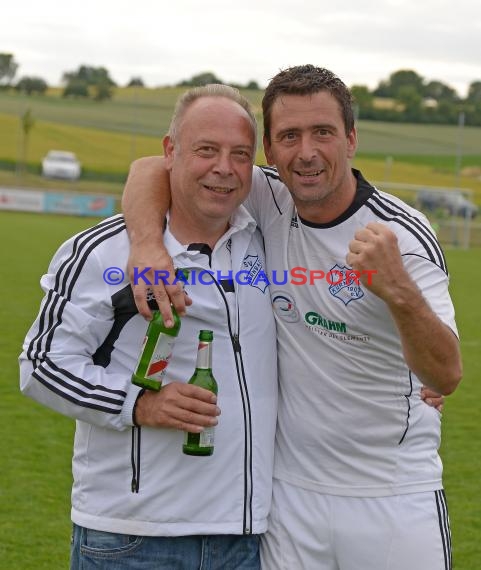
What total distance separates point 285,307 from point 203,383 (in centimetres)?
46

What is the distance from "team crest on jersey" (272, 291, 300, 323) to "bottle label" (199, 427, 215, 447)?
52 cm

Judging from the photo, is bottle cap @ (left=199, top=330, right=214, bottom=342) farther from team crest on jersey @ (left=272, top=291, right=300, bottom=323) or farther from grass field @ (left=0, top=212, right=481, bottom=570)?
grass field @ (left=0, top=212, right=481, bottom=570)

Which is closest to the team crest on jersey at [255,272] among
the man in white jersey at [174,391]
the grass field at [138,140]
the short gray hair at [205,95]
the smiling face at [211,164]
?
the man in white jersey at [174,391]

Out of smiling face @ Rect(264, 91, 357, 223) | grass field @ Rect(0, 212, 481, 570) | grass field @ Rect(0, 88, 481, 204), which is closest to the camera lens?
smiling face @ Rect(264, 91, 357, 223)

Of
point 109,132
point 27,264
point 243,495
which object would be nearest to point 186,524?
point 243,495

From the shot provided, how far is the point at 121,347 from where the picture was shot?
3166mm

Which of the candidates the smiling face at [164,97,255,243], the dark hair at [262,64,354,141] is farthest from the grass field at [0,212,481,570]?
the dark hair at [262,64,354,141]

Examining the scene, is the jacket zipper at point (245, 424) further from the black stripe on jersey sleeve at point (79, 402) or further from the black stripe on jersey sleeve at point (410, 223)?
the black stripe on jersey sleeve at point (410, 223)

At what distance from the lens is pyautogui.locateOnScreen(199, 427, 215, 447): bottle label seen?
3.04 meters

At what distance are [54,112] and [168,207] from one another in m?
53.3

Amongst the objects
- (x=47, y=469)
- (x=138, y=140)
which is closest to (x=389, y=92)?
(x=138, y=140)

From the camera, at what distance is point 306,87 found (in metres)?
3.29

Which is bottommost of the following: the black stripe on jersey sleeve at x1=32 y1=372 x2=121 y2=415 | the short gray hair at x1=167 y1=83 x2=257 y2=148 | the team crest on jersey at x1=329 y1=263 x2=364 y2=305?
the black stripe on jersey sleeve at x1=32 y1=372 x2=121 y2=415

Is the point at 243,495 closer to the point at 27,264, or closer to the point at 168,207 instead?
the point at 168,207
